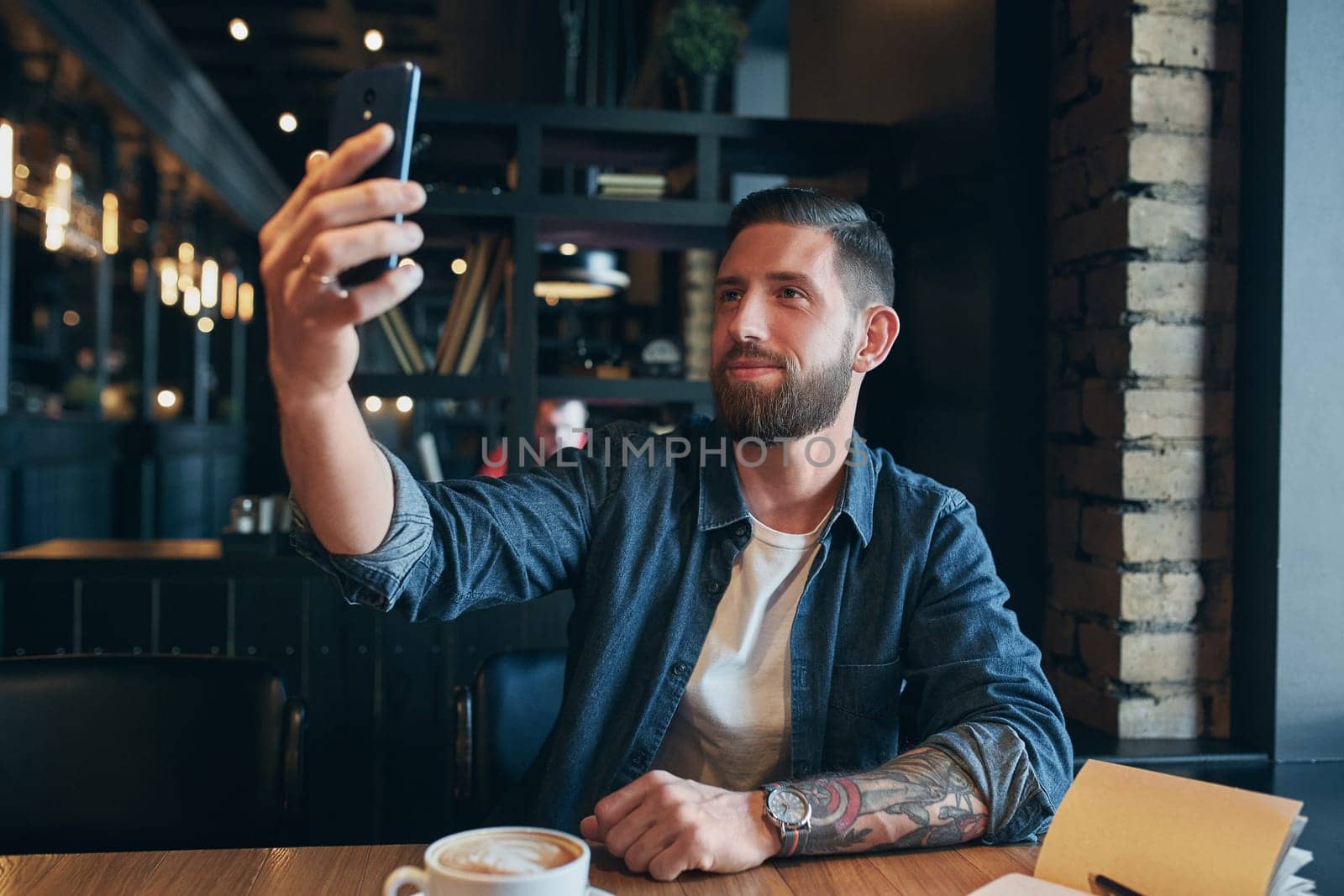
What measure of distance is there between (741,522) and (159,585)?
1656 mm

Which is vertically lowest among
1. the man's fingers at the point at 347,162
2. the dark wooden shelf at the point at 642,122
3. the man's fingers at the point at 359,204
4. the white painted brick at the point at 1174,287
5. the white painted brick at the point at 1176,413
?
the white painted brick at the point at 1176,413

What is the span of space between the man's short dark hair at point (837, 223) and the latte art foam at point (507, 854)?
35.7 inches

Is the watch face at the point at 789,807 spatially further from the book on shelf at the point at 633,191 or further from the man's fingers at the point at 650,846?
the book on shelf at the point at 633,191

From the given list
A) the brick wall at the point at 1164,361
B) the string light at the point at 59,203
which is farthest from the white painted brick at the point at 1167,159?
the string light at the point at 59,203

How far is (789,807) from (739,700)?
316mm

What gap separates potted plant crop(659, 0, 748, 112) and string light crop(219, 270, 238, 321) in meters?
7.99

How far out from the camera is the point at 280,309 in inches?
32.1

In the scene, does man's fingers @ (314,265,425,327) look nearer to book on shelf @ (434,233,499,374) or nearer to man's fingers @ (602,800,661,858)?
man's fingers @ (602,800,661,858)

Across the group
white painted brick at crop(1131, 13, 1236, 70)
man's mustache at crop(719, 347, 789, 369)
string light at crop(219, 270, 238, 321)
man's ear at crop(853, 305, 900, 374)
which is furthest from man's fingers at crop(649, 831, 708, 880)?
string light at crop(219, 270, 238, 321)

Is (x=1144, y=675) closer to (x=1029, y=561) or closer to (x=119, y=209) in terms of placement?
(x=1029, y=561)

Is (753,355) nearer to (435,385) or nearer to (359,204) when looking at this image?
(359,204)

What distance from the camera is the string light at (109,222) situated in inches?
237

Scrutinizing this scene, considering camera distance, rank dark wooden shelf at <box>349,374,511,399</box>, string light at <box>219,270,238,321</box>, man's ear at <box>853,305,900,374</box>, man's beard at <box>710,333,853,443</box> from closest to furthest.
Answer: man's beard at <box>710,333,853,443</box>, man's ear at <box>853,305,900,374</box>, dark wooden shelf at <box>349,374,511,399</box>, string light at <box>219,270,238,321</box>

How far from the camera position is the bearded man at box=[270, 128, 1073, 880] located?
1.07 m
